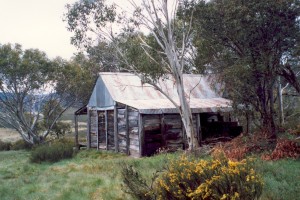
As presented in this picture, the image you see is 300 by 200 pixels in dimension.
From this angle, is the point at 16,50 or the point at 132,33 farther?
the point at 16,50

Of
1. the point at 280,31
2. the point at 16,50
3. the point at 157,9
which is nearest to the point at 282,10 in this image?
the point at 280,31

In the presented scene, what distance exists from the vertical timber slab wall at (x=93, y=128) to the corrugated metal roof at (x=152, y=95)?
222 cm

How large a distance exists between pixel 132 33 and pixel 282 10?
8042 millimetres

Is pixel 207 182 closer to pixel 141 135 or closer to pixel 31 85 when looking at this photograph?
pixel 141 135

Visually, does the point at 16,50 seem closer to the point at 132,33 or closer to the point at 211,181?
the point at 132,33

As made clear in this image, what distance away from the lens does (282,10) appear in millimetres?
11711

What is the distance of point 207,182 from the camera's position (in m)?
5.11

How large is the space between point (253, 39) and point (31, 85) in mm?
19068

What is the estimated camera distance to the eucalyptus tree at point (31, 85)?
2461 cm

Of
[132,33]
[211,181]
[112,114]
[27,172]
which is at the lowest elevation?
[27,172]

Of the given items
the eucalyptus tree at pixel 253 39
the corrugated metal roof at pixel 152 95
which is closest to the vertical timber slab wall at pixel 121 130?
the corrugated metal roof at pixel 152 95

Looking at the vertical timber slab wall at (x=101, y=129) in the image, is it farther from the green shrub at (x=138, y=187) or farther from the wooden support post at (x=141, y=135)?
the green shrub at (x=138, y=187)

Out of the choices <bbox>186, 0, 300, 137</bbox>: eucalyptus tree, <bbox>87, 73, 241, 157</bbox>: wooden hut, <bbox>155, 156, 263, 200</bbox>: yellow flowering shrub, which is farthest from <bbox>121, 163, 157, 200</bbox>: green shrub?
<bbox>87, 73, 241, 157</bbox>: wooden hut

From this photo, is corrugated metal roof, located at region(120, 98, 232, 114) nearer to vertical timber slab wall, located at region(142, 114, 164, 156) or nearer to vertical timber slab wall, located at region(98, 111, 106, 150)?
vertical timber slab wall, located at region(142, 114, 164, 156)
